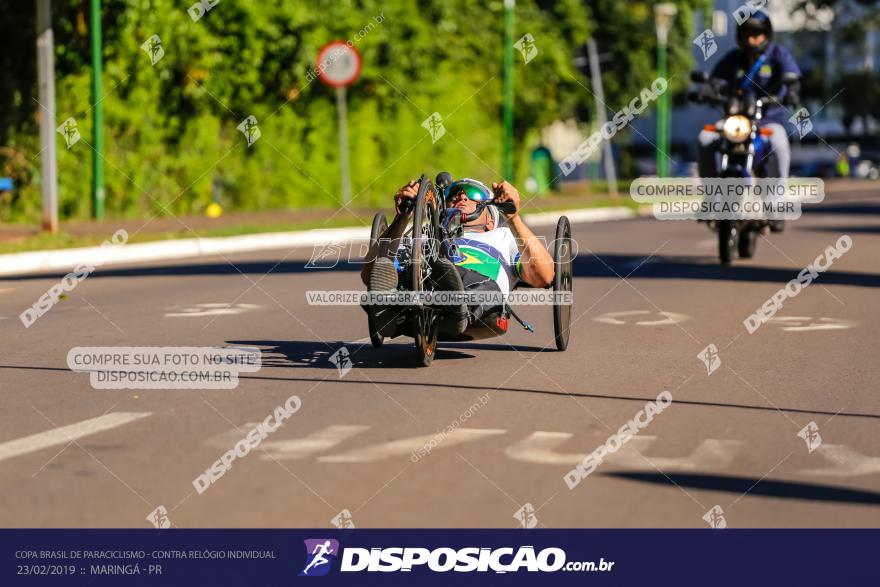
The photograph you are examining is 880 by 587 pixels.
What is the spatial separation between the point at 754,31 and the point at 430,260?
350 inches

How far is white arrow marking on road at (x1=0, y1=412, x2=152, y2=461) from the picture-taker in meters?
6.90

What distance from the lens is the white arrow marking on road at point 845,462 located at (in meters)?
6.67

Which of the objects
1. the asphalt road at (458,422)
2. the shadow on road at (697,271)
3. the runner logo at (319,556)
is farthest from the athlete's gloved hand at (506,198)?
the shadow on road at (697,271)

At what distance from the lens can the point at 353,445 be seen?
7102 millimetres

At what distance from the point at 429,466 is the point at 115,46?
20789mm

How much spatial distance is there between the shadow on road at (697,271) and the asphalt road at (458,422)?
2590 millimetres

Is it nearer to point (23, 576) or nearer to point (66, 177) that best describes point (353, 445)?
point (23, 576)

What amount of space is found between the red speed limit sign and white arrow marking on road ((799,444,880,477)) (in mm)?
20112

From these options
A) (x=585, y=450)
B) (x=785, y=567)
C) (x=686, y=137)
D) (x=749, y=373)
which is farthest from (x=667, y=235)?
(x=686, y=137)

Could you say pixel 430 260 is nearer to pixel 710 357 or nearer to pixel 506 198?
pixel 506 198

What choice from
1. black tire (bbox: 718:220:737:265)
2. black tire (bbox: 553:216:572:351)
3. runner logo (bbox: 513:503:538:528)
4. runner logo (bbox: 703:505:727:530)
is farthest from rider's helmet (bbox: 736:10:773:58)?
runner logo (bbox: 513:503:538:528)

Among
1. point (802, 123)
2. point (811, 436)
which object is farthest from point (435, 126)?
point (811, 436)

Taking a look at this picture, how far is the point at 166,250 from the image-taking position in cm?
2122

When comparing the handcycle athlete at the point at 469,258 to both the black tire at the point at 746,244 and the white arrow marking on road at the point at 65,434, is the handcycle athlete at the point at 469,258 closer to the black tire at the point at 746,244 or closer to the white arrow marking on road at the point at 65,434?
the white arrow marking on road at the point at 65,434
